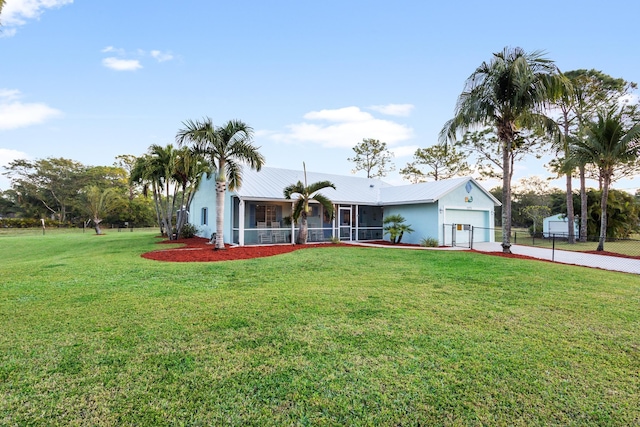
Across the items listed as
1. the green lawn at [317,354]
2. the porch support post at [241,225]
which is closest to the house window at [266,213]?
the porch support post at [241,225]

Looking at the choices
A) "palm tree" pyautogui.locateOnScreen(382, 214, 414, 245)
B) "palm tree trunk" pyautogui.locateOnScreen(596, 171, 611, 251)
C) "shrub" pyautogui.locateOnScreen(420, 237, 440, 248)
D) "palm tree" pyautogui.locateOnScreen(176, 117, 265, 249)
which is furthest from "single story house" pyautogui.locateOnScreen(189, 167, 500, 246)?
"palm tree trunk" pyautogui.locateOnScreen(596, 171, 611, 251)

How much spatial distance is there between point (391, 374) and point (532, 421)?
3.67 feet

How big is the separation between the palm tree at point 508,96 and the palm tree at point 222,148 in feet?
29.7

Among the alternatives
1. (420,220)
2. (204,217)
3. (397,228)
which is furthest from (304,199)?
(204,217)

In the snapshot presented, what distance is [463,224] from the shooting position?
18.0m

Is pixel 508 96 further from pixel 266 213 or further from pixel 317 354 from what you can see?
pixel 317 354

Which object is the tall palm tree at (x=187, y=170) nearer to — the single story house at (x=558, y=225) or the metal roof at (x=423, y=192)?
the metal roof at (x=423, y=192)

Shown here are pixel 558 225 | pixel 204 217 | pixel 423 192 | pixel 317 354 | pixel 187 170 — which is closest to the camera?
pixel 317 354

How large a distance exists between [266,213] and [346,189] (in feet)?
19.1

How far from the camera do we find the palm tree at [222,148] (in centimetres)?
1247

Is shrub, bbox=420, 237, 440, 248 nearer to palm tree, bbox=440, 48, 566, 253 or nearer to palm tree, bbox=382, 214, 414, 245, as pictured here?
palm tree, bbox=382, 214, 414, 245

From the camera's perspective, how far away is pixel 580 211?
938 inches

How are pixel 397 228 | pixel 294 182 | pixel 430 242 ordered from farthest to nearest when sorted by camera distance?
pixel 294 182 → pixel 397 228 → pixel 430 242

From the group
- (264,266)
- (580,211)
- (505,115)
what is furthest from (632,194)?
(264,266)
